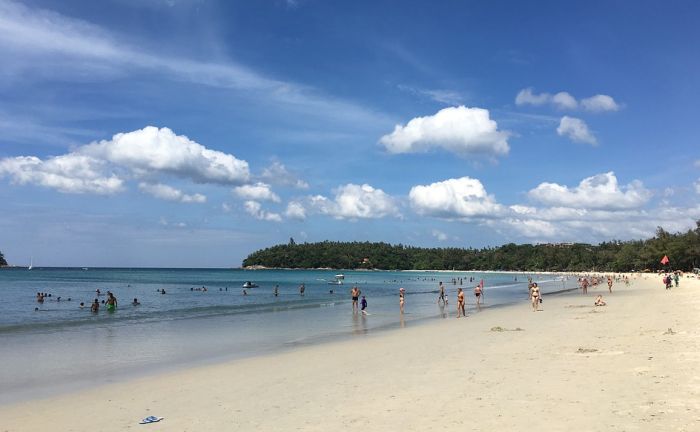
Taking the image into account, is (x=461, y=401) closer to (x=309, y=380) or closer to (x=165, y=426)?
(x=309, y=380)

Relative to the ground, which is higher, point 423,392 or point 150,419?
point 423,392

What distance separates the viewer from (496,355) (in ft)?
51.5

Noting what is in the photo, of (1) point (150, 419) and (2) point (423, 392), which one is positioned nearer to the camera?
(1) point (150, 419)

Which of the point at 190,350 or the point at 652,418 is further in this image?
the point at 190,350

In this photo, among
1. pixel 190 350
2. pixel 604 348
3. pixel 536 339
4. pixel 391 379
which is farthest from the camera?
pixel 190 350

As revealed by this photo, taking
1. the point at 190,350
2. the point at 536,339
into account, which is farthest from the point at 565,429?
the point at 190,350

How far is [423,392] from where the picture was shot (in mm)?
11211

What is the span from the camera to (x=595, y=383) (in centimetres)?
1088

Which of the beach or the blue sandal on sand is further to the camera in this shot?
the blue sandal on sand

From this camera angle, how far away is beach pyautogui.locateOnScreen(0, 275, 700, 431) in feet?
29.3

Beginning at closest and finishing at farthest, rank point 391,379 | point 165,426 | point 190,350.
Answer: point 165,426, point 391,379, point 190,350

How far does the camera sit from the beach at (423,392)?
8922mm

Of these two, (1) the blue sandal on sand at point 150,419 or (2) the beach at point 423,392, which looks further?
(1) the blue sandal on sand at point 150,419

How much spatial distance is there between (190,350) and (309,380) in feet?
29.3
